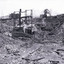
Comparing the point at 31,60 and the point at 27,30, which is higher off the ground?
the point at 27,30

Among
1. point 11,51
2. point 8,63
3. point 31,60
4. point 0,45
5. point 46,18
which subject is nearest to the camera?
point 8,63

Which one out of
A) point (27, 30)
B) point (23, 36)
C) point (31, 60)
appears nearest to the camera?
point (31, 60)

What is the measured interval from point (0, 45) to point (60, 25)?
50.8ft

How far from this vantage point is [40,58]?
12750mm

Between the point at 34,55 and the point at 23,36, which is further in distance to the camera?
the point at 23,36

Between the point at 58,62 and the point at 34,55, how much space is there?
2.77 m

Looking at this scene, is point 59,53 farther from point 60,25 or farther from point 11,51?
point 60,25

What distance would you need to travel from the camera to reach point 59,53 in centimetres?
1409

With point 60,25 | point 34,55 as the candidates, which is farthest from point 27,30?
point 34,55

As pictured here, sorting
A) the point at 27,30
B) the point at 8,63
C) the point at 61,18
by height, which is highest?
the point at 61,18

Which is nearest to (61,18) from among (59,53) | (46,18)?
(46,18)

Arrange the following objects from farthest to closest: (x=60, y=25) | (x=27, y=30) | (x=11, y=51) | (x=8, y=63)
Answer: (x=60, y=25) → (x=27, y=30) → (x=11, y=51) → (x=8, y=63)

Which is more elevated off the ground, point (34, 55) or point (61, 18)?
point (61, 18)

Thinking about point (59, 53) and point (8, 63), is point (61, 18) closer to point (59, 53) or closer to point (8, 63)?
point (59, 53)
